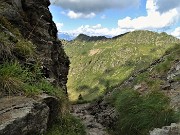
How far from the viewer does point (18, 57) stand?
15.2 meters

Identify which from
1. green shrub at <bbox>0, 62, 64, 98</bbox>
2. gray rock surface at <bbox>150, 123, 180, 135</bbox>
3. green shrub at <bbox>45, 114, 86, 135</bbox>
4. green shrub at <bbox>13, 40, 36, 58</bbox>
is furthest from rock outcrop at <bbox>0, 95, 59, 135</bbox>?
gray rock surface at <bbox>150, 123, 180, 135</bbox>

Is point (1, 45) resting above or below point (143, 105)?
above

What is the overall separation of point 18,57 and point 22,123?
4.76 metres

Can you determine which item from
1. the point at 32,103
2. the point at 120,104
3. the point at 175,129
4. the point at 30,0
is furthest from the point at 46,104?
the point at 30,0

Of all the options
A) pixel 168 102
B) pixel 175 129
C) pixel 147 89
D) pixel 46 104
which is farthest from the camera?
pixel 147 89

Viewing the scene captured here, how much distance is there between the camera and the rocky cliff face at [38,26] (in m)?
21.6

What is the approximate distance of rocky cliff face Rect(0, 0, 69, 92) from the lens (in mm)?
21625

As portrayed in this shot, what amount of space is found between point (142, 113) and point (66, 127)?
3.91 m

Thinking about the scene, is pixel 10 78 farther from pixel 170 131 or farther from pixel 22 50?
pixel 170 131

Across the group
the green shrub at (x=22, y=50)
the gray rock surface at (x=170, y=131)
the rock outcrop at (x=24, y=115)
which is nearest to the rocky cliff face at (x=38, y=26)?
the green shrub at (x=22, y=50)

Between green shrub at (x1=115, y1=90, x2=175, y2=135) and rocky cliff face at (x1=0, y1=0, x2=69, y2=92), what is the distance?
4.57 meters

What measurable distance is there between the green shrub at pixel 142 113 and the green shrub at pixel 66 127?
9.10 ft

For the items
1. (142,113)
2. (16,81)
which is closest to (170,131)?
(142,113)

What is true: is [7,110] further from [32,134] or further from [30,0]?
[30,0]
